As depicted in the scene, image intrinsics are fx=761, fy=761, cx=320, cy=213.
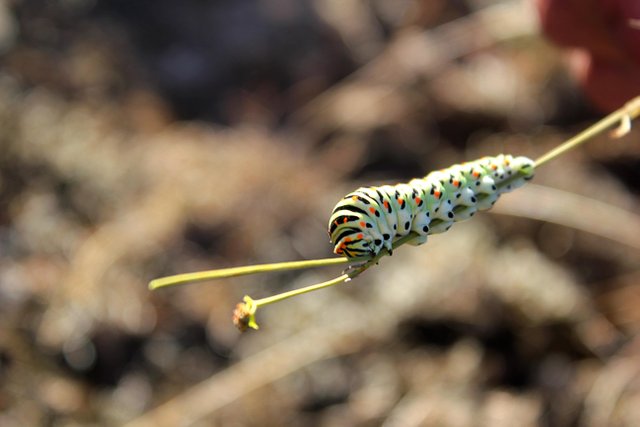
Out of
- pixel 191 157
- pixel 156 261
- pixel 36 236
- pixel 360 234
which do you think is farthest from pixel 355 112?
pixel 360 234

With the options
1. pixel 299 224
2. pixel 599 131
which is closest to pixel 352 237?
pixel 599 131

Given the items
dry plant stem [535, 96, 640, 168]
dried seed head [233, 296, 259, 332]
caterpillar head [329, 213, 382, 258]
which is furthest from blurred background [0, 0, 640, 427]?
dried seed head [233, 296, 259, 332]

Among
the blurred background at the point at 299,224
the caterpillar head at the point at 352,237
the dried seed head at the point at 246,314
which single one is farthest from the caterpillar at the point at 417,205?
the blurred background at the point at 299,224

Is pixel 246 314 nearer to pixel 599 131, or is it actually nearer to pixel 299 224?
pixel 599 131

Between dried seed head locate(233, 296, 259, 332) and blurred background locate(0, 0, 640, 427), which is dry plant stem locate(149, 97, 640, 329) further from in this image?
blurred background locate(0, 0, 640, 427)

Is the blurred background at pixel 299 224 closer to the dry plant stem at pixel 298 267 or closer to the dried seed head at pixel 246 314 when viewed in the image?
the dry plant stem at pixel 298 267

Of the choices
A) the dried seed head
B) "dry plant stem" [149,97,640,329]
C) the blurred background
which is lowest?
the dried seed head
